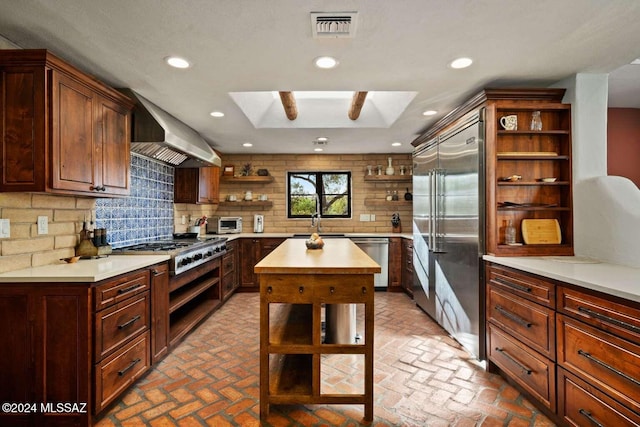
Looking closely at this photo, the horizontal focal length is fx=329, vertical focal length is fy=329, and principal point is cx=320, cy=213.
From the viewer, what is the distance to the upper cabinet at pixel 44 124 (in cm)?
198

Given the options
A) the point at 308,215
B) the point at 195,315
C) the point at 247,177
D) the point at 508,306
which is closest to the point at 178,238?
the point at 195,315

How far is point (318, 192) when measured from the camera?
19.8ft

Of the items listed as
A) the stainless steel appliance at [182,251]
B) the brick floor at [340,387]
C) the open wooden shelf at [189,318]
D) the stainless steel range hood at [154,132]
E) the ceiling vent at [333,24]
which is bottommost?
the brick floor at [340,387]

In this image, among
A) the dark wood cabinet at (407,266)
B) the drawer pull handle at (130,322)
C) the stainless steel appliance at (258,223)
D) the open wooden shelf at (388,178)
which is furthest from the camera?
the stainless steel appliance at (258,223)

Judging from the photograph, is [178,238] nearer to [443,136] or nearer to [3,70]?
[3,70]

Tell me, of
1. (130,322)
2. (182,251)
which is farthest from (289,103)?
(130,322)

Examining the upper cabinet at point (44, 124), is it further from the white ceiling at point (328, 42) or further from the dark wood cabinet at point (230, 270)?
the dark wood cabinet at point (230, 270)

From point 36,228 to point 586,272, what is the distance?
3555 millimetres

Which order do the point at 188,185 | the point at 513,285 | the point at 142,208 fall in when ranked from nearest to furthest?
the point at 513,285, the point at 142,208, the point at 188,185

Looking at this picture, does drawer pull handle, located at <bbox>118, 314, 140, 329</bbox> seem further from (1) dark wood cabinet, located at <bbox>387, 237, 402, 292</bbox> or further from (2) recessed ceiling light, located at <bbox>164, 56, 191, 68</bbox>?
(1) dark wood cabinet, located at <bbox>387, 237, 402, 292</bbox>

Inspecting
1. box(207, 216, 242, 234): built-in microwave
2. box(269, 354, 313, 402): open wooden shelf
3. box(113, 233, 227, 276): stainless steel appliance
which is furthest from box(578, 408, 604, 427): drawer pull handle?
box(207, 216, 242, 234): built-in microwave

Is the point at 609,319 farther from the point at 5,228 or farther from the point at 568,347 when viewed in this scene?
the point at 5,228

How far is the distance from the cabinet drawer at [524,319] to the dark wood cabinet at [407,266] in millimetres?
2160

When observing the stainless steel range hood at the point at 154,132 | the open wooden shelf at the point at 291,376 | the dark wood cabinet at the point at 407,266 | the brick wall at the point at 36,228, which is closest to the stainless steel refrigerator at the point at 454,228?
the dark wood cabinet at the point at 407,266
